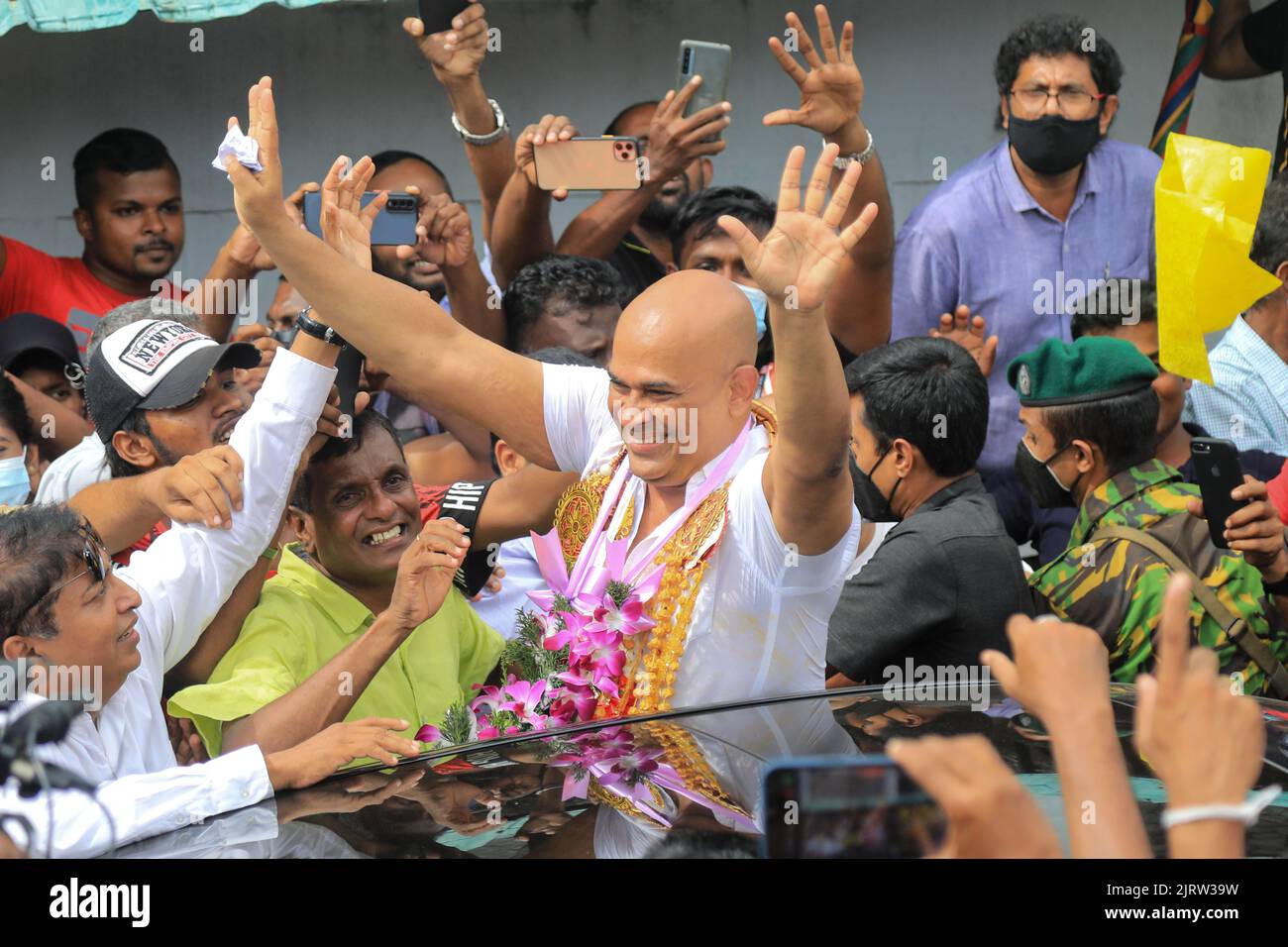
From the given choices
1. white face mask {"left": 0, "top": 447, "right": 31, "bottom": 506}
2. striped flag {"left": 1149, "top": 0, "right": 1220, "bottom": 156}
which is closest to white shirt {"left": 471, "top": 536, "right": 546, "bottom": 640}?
white face mask {"left": 0, "top": 447, "right": 31, "bottom": 506}

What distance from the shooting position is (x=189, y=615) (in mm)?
2764

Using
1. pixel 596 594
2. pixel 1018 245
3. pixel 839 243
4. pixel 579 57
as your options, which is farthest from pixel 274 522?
pixel 579 57

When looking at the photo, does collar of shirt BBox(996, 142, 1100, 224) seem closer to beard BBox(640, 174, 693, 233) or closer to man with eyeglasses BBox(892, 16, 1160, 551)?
man with eyeglasses BBox(892, 16, 1160, 551)

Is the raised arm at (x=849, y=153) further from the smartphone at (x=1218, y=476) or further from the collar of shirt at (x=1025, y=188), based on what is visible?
the smartphone at (x=1218, y=476)

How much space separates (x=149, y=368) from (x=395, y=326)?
61 centimetres

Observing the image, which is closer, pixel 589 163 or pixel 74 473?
pixel 74 473

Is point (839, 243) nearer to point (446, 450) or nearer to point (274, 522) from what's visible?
point (274, 522)

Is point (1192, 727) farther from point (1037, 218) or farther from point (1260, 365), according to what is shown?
point (1037, 218)

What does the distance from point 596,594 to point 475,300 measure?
5.73 ft

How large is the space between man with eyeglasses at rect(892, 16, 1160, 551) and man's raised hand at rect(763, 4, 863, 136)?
745 millimetres

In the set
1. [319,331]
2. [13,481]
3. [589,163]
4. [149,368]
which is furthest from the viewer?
[589,163]

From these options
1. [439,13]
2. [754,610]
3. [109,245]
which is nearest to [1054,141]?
[439,13]

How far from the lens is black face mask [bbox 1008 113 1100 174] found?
4309 millimetres

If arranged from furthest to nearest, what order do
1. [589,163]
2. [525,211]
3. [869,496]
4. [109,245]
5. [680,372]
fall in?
[109,245] < [525,211] < [589,163] < [869,496] < [680,372]
